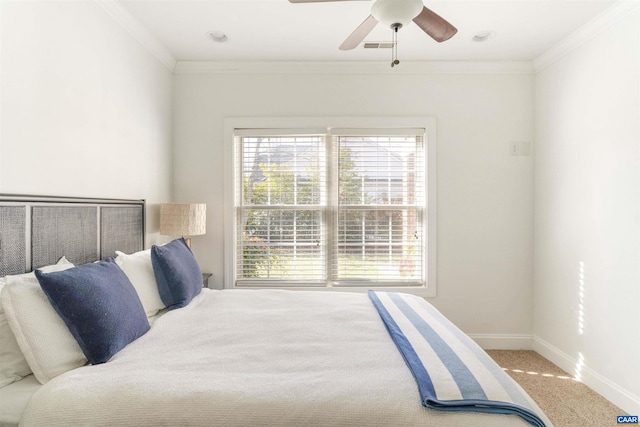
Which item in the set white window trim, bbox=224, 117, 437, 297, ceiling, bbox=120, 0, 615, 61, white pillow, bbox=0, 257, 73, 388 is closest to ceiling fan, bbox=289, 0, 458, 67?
ceiling, bbox=120, 0, 615, 61

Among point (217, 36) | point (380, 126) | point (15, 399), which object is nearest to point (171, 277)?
point (15, 399)

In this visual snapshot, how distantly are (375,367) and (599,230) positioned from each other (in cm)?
225

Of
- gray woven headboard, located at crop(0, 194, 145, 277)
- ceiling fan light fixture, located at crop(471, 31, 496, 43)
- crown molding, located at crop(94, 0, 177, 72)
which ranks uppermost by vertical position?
ceiling fan light fixture, located at crop(471, 31, 496, 43)

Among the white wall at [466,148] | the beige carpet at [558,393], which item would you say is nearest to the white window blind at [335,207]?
the white wall at [466,148]

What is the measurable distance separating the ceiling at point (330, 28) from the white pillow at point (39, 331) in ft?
6.79

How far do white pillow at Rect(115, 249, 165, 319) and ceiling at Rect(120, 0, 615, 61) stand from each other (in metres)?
1.81

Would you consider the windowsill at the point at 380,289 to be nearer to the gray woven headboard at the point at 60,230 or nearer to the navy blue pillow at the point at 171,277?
the navy blue pillow at the point at 171,277

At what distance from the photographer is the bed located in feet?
3.35

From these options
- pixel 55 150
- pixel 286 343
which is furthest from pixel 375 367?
pixel 55 150

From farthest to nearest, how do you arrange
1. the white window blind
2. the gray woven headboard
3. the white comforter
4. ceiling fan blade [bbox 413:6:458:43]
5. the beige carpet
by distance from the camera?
the white window blind, the beige carpet, ceiling fan blade [bbox 413:6:458:43], the gray woven headboard, the white comforter

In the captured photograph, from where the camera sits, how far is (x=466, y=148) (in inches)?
123

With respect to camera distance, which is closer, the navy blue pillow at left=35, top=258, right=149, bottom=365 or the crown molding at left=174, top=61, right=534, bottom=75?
the navy blue pillow at left=35, top=258, right=149, bottom=365

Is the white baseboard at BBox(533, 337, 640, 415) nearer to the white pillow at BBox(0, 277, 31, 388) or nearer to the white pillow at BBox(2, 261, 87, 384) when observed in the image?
the white pillow at BBox(2, 261, 87, 384)

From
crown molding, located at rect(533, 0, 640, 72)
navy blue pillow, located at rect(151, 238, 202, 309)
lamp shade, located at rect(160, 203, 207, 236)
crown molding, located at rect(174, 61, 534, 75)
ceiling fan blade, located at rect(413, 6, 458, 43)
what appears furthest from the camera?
crown molding, located at rect(174, 61, 534, 75)
